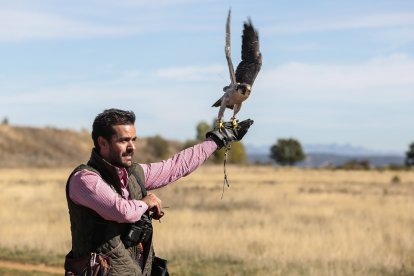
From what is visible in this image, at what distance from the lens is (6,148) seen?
313ft

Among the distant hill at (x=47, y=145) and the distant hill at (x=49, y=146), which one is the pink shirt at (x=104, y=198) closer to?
the distant hill at (x=49, y=146)

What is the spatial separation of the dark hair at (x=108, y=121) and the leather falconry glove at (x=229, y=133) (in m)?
0.64

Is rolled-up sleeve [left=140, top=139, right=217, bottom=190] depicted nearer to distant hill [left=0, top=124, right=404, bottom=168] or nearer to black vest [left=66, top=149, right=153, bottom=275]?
black vest [left=66, top=149, right=153, bottom=275]

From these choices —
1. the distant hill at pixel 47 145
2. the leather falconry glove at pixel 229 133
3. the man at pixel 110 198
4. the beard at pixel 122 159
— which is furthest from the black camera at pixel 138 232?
the distant hill at pixel 47 145

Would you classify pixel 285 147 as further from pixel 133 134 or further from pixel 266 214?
pixel 133 134

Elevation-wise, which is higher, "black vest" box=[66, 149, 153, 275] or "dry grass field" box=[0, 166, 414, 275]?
"black vest" box=[66, 149, 153, 275]

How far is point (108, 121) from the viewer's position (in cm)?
423

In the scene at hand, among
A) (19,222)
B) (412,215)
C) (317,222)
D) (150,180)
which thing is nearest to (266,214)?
(317,222)

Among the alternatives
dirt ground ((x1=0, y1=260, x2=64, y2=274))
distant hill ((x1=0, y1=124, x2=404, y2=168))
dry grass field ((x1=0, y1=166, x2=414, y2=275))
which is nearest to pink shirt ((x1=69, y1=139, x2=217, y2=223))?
dry grass field ((x1=0, y1=166, x2=414, y2=275))

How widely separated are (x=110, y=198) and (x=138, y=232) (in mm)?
310

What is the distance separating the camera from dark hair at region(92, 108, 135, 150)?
167 inches

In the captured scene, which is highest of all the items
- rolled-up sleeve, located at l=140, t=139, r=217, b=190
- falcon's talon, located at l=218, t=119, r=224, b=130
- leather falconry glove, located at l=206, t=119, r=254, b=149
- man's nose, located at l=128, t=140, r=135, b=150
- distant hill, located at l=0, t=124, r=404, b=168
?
distant hill, located at l=0, t=124, r=404, b=168

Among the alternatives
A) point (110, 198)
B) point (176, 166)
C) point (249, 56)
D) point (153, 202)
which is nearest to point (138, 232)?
point (153, 202)

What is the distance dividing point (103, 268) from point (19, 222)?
1555 centimetres
